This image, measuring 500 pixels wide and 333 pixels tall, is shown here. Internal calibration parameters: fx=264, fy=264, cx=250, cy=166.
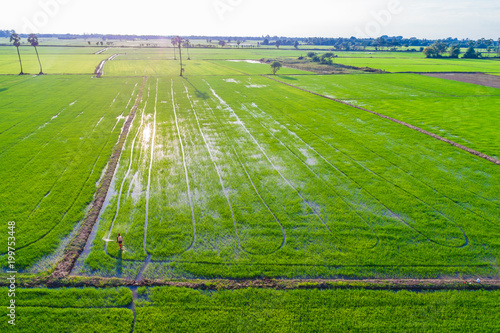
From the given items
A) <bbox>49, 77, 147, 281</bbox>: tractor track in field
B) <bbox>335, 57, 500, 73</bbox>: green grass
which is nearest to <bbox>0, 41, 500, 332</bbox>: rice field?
<bbox>49, 77, 147, 281</bbox>: tractor track in field

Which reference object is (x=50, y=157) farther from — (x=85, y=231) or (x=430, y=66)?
(x=430, y=66)

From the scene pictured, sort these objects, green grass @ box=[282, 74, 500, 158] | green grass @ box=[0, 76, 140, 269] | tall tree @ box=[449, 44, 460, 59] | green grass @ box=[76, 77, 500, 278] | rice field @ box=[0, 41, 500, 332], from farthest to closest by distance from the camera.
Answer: tall tree @ box=[449, 44, 460, 59]
green grass @ box=[282, 74, 500, 158]
green grass @ box=[0, 76, 140, 269]
green grass @ box=[76, 77, 500, 278]
rice field @ box=[0, 41, 500, 332]

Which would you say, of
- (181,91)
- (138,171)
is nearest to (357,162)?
(138,171)

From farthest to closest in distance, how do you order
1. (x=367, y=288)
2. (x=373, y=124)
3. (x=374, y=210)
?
(x=373, y=124) < (x=374, y=210) < (x=367, y=288)

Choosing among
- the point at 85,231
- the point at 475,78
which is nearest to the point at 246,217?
the point at 85,231

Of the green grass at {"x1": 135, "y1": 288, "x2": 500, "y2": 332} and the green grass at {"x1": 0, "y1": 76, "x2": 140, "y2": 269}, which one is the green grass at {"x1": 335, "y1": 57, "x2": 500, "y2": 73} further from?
the green grass at {"x1": 135, "y1": 288, "x2": 500, "y2": 332}

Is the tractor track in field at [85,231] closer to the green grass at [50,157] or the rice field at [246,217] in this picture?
the rice field at [246,217]

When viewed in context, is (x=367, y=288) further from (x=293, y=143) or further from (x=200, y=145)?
(x=200, y=145)
